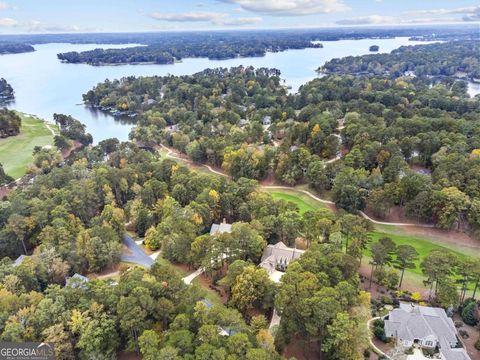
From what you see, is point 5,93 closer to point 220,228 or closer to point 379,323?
point 220,228

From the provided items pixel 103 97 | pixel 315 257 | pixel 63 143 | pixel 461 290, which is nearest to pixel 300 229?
pixel 315 257

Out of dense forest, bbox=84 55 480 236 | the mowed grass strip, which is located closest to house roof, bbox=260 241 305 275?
the mowed grass strip

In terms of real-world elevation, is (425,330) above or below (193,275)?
above

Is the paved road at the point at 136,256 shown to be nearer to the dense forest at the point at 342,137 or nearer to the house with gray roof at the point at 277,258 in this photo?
the house with gray roof at the point at 277,258

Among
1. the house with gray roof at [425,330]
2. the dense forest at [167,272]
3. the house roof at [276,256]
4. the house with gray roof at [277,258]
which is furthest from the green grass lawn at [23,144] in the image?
the house with gray roof at [425,330]

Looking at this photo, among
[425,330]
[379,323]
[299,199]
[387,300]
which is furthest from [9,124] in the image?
[425,330]
